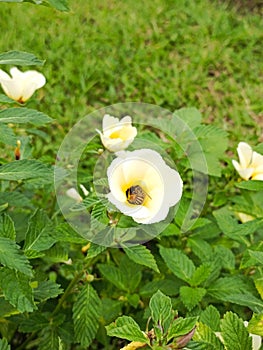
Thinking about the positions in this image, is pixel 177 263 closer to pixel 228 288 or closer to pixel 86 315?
pixel 228 288

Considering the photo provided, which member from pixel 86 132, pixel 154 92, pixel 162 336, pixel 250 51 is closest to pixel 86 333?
pixel 162 336

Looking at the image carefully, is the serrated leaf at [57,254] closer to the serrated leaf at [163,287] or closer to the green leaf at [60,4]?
the serrated leaf at [163,287]

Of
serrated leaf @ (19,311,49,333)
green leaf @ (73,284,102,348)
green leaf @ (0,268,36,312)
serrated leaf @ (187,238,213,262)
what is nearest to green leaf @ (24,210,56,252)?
green leaf @ (0,268,36,312)

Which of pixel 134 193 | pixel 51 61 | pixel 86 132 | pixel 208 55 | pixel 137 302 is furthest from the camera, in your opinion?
pixel 208 55

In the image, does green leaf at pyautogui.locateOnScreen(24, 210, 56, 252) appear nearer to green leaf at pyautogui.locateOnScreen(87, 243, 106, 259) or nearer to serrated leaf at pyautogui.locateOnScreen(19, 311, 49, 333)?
green leaf at pyautogui.locateOnScreen(87, 243, 106, 259)

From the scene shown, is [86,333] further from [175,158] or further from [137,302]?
[175,158]

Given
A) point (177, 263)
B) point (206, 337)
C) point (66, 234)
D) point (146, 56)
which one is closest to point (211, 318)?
point (206, 337)
